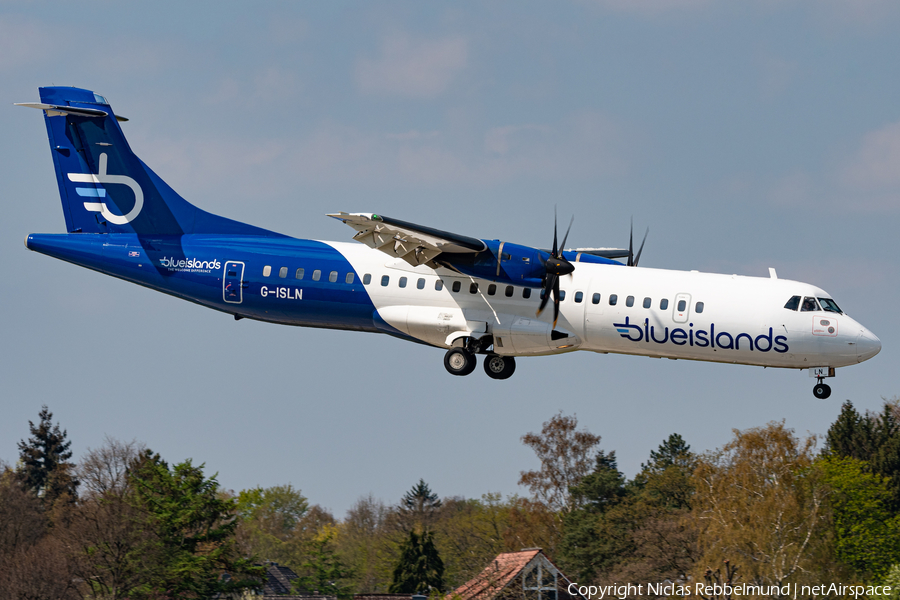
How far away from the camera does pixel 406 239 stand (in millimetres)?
30312

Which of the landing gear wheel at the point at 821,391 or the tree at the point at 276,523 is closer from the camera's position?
the landing gear wheel at the point at 821,391

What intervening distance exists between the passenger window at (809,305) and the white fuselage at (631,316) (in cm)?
14

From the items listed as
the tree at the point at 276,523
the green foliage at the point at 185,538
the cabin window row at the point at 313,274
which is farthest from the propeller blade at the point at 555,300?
the tree at the point at 276,523

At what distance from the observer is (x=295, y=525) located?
11212 centimetres

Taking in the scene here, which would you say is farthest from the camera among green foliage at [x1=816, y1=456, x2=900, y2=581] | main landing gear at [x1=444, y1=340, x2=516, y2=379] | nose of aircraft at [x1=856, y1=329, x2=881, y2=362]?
green foliage at [x1=816, y1=456, x2=900, y2=581]

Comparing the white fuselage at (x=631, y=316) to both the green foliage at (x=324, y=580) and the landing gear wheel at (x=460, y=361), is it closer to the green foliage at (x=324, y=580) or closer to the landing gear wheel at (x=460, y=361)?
the landing gear wheel at (x=460, y=361)

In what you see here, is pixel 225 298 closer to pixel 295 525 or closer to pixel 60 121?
pixel 60 121

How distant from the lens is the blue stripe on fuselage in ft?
105

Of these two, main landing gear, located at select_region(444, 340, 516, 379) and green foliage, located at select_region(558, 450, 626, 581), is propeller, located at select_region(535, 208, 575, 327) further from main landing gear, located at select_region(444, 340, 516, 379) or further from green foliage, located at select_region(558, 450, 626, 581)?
green foliage, located at select_region(558, 450, 626, 581)

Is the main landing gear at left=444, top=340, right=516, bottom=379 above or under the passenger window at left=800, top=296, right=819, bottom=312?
under

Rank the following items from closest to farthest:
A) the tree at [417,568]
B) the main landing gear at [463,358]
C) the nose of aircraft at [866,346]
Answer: the nose of aircraft at [866,346] → the main landing gear at [463,358] → the tree at [417,568]

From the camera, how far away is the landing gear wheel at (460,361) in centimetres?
3125

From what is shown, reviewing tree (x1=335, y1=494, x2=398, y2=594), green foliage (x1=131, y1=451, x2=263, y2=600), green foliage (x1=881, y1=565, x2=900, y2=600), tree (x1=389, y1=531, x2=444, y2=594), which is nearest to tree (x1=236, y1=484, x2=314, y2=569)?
tree (x1=335, y1=494, x2=398, y2=594)

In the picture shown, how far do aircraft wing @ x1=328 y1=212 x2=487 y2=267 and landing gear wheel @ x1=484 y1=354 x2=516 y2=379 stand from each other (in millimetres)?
3796
